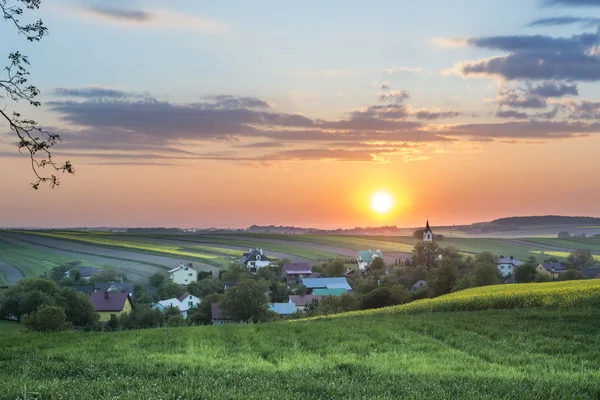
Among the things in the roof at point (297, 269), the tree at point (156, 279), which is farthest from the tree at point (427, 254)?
the tree at point (156, 279)

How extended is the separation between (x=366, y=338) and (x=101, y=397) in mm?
12947

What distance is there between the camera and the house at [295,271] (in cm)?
16325

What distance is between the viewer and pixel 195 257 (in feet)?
511

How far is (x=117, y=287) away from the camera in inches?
5074

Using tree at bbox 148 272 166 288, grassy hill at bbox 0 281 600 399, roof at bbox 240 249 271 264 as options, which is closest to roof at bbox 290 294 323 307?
tree at bbox 148 272 166 288

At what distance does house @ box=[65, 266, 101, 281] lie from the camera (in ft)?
434

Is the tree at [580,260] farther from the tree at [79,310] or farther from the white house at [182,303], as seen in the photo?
the tree at [79,310]

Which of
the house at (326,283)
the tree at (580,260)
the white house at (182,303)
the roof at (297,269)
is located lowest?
the white house at (182,303)

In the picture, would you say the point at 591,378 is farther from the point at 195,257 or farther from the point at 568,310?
the point at 195,257

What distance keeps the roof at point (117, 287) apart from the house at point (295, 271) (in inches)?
Answer: 1875

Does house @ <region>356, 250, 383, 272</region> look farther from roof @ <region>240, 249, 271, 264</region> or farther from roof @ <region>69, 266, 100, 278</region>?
roof @ <region>69, 266, 100, 278</region>

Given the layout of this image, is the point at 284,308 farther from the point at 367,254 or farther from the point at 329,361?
the point at 329,361

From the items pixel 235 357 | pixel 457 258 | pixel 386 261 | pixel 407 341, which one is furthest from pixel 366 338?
pixel 386 261

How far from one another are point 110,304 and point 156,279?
36521 mm
